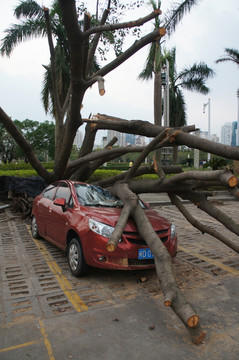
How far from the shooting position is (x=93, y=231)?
4371 mm

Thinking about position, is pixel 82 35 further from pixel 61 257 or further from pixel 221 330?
pixel 221 330

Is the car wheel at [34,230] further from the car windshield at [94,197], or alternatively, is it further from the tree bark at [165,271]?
the tree bark at [165,271]

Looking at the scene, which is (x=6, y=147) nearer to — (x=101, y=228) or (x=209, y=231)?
(x=209, y=231)

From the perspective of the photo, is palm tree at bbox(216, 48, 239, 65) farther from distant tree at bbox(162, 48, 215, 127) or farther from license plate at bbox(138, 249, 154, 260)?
license plate at bbox(138, 249, 154, 260)

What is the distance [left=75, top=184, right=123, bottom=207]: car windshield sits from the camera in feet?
17.6

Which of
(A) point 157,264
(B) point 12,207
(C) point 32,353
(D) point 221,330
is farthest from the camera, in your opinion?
(B) point 12,207

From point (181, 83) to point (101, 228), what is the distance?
21.6 metres

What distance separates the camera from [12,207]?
34.1 feet

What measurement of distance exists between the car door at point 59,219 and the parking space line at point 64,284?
1.07 ft

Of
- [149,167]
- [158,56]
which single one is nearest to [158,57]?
[158,56]

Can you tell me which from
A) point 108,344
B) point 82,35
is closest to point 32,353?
point 108,344

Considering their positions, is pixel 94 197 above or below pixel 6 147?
below

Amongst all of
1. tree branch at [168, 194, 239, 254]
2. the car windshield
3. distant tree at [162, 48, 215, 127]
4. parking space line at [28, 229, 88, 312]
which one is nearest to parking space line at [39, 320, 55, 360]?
parking space line at [28, 229, 88, 312]

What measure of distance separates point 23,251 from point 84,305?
2738mm
